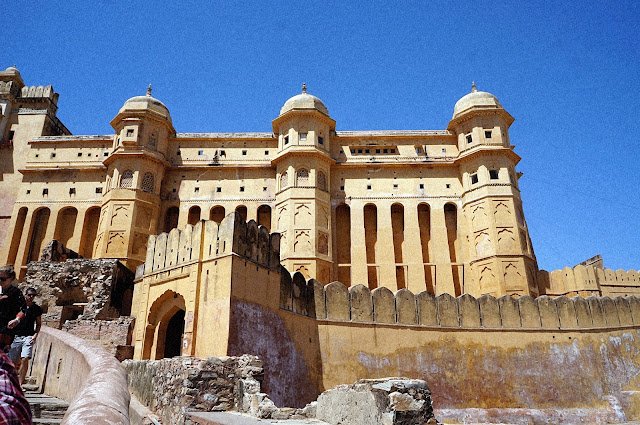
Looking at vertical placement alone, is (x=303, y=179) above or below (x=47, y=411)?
above

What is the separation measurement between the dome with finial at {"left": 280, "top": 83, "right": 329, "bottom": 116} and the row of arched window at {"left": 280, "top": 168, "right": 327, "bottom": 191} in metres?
4.16

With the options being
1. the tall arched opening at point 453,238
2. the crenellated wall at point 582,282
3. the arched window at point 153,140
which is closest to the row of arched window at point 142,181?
the arched window at point 153,140

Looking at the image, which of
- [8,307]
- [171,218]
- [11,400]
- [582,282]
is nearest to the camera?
[11,400]

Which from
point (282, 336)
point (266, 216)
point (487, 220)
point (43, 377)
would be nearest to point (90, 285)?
point (282, 336)

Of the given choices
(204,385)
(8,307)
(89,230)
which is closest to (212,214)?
(89,230)

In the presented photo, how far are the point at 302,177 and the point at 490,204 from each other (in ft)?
36.3

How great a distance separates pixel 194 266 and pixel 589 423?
15.0 metres

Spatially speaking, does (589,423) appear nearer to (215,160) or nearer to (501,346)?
(501,346)

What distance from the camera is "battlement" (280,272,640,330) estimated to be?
16.7m

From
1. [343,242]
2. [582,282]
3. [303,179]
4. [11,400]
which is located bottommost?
[11,400]

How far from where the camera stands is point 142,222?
93.4ft

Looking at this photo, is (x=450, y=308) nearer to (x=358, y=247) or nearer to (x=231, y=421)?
(x=358, y=247)

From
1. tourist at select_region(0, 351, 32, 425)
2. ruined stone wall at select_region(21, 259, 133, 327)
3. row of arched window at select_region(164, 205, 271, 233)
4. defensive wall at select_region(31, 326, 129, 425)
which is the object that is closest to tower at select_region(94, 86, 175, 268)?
row of arched window at select_region(164, 205, 271, 233)

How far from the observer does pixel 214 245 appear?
45.9 feet
